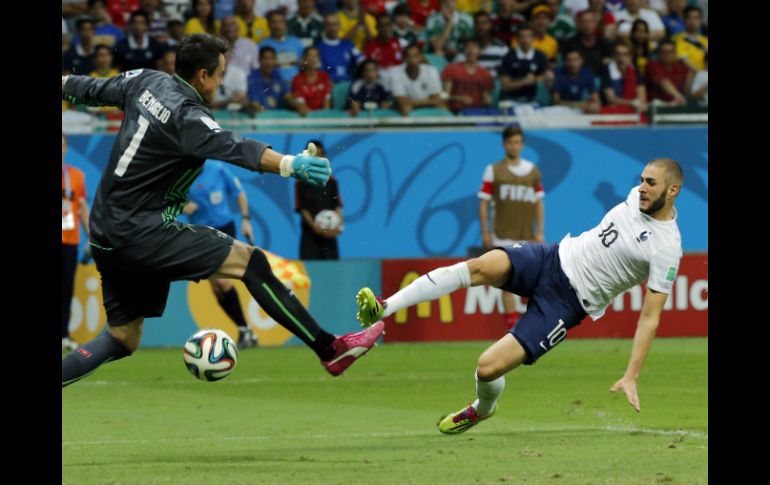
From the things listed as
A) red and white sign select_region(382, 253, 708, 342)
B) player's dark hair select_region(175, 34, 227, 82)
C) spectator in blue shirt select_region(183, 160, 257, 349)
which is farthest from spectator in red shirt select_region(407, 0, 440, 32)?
player's dark hair select_region(175, 34, 227, 82)

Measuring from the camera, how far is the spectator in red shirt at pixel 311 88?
18.2 metres

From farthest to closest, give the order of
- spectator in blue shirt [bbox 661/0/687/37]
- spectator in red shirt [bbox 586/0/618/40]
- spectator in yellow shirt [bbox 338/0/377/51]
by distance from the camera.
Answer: spectator in blue shirt [bbox 661/0/687/37], spectator in red shirt [bbox 586/0/618/40], spectator in yellow shirt [bbox 338/0/377/51]

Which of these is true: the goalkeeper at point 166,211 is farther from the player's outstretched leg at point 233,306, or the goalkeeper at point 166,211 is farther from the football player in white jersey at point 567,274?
the player's outstretched leg at point 233,306

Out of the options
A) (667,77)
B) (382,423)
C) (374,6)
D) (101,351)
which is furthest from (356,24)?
(101,351)

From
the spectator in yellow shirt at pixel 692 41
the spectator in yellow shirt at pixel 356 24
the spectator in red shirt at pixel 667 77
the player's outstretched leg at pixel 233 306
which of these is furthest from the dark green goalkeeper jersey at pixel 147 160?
the spectator in yellow shirt at pixel 692 41

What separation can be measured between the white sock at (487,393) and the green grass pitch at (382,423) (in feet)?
0.79

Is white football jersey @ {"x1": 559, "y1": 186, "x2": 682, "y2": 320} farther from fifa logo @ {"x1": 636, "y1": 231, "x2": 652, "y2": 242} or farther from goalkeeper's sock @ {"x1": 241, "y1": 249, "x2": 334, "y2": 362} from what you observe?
goalkeeper's sock @ {"x1": 241, "y1": 249, "x2": 334, "y2": 362}

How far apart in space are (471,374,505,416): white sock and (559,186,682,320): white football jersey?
0.80 meters

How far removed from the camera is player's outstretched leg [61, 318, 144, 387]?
840 centimetres

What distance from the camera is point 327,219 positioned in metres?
17.3

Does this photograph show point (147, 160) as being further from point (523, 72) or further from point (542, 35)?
point (542, 35)

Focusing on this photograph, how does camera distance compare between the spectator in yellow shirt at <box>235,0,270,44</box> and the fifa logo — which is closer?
the fifa logo

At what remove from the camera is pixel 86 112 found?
1834 centimetres

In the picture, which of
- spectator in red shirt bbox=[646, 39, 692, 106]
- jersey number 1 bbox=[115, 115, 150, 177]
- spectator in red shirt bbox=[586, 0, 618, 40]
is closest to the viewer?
jersey number 1 bbox=[115, 115, 150, 177]
